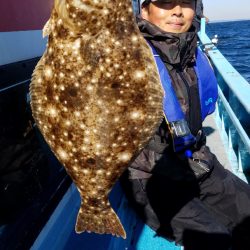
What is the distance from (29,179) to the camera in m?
3.06

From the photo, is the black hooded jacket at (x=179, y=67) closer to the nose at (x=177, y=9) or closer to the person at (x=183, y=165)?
the person at (x=183, y=165)

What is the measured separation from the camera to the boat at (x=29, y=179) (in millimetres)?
2783

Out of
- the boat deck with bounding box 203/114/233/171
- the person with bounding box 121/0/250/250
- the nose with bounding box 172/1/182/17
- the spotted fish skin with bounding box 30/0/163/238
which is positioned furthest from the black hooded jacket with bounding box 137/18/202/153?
the boat deck with bounding box 203/114/233/171

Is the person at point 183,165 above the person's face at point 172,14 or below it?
below

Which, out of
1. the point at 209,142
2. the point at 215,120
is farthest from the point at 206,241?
the point at 215,120

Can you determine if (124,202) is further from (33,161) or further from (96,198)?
(96,198)

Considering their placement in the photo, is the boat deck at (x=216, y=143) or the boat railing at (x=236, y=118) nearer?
the boat railing at (x=236, y=118)

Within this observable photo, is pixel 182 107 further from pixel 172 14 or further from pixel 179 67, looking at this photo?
pixel 172 14

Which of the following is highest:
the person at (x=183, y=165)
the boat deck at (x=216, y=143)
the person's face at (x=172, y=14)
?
the person's face at (x=172, y=14)

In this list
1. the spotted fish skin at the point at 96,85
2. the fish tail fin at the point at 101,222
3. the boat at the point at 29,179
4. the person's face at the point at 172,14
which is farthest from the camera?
the person's face at the point at 172,14

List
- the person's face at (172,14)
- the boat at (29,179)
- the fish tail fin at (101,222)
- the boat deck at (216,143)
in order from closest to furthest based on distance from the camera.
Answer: the fish tail fin at (101,222)
the boat at (29,179)
the person's face at (172,14)
the boat deck at (216,143)

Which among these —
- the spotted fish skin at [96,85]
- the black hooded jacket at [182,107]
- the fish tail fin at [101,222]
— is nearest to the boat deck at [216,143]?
the black hooded jacket at [182,107]

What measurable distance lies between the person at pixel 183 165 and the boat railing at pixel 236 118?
740mm

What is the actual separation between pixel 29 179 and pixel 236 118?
272cm
